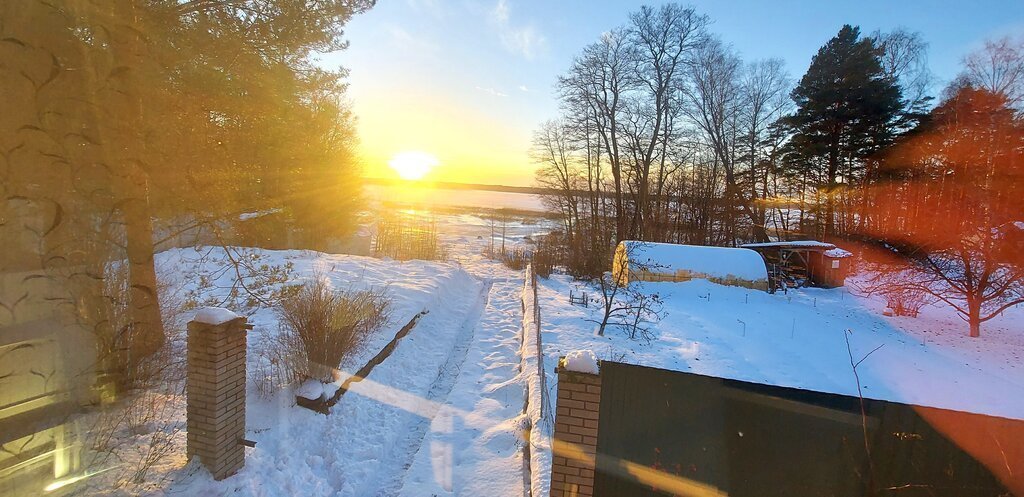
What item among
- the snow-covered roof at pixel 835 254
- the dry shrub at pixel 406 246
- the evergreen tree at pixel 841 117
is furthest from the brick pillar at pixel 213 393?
the evergreen tree at pixel 841 117

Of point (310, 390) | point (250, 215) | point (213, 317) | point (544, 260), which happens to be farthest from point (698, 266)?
point (213, 317)

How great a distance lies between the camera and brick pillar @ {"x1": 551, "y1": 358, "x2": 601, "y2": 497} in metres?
3.53

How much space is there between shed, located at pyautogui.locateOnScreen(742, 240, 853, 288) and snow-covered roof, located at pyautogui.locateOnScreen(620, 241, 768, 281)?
1.36 m

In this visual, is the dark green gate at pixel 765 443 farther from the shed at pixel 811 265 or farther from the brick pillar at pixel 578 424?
the shed at pixel 811 265

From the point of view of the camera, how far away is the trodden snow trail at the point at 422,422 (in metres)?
4.79

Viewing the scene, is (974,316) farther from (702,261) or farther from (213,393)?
(213,393)

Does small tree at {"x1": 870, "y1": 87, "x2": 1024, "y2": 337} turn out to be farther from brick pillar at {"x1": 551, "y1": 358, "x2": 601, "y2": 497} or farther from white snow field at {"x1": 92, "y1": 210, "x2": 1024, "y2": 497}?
brick pillar at {"x1": 551, "y1": 358, "x2": 601, "y2": 497}

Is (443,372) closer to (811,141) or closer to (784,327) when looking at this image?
(784,327)

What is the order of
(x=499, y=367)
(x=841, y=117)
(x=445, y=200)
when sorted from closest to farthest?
(x=499, y=367), (x=841, y=117), (x=445, y=200)

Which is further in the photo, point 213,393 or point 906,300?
point 906,300

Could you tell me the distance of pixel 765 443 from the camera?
3230 millimetres

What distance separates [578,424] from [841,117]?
23.3 m

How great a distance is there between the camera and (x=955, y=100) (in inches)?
509

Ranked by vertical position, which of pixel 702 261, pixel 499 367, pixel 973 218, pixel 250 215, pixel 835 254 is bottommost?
pixel 499 367
